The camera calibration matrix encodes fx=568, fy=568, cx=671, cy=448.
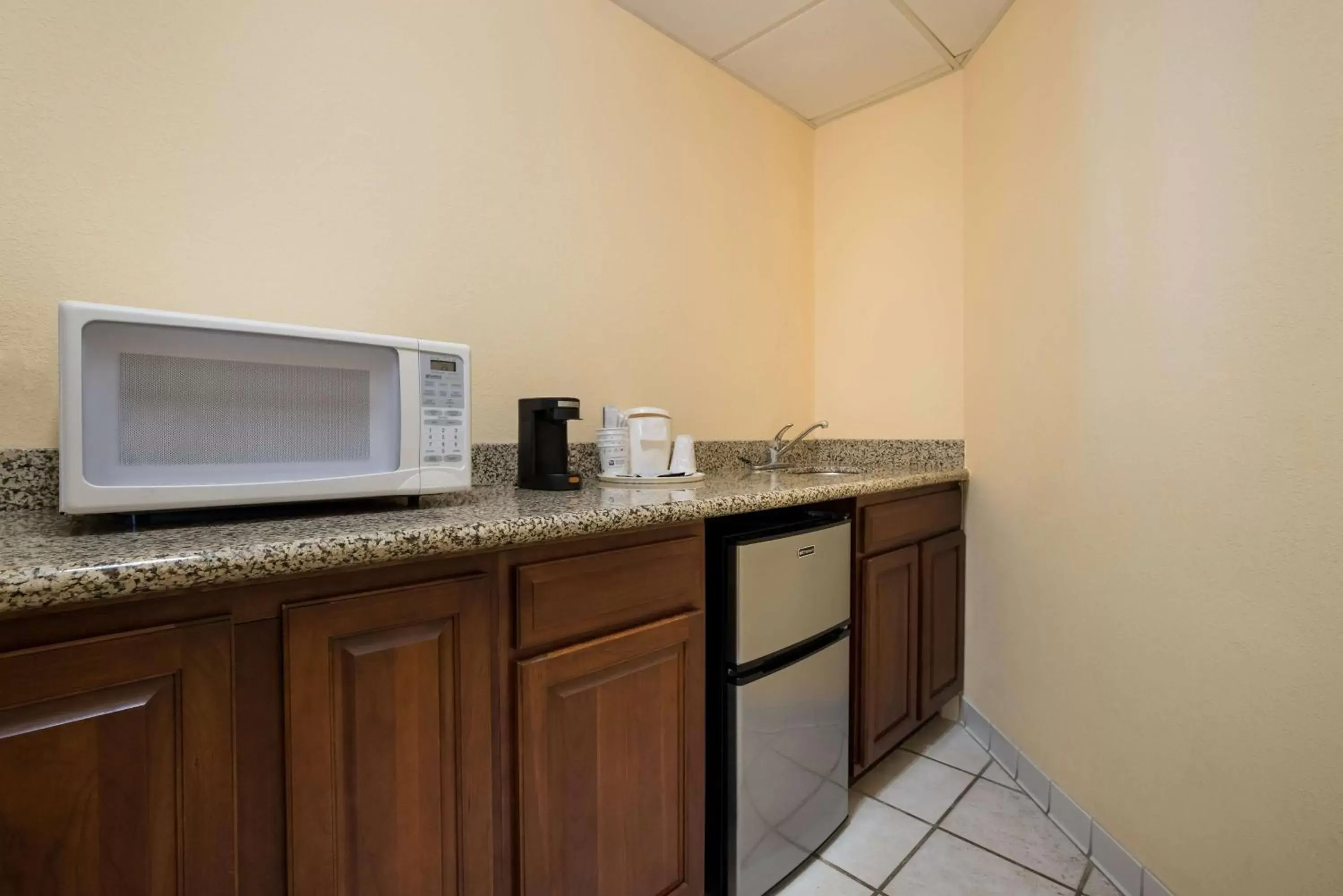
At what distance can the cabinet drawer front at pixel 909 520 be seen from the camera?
1.58 metres

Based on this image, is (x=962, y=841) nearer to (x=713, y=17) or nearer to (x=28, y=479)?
(x=28, y=479)

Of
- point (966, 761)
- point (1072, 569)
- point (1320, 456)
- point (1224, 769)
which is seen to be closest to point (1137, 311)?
point (1320, 456)

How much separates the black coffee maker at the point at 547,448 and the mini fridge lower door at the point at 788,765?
23.7 inches

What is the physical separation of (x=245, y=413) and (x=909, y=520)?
64.7 inches

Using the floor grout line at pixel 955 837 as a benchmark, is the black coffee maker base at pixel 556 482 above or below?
above

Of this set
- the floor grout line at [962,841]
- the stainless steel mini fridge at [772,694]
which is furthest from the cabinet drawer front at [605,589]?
the floor grout line at [962,841]

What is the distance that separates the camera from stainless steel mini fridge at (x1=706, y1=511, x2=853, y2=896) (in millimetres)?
1192

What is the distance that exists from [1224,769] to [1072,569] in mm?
518

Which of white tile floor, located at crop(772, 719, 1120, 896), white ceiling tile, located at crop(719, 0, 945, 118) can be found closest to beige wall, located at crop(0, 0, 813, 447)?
white ceiling tile, located at crop(719, 0, 945, 118)

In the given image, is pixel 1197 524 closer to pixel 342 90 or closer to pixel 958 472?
pixel 958 472

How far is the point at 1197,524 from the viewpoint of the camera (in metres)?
1.14

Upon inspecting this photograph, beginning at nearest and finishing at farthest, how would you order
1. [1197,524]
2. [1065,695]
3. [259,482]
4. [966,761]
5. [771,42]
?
1. [259,482]
2. [1197,524]
3. [1065,695]
4. [966,761]
5. [771,42]

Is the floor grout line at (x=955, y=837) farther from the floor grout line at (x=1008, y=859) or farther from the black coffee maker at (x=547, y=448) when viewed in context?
the black coffee maker at (x=547, y=448)

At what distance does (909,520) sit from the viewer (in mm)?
1729
